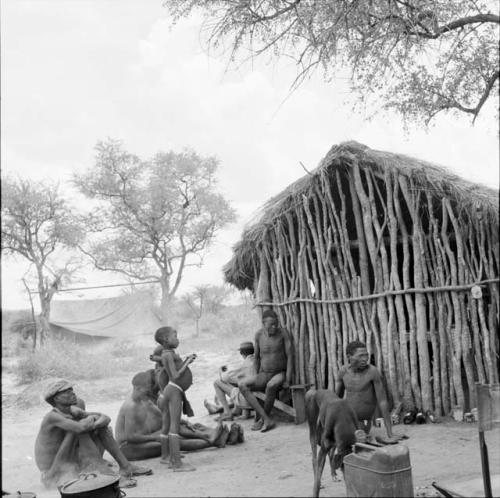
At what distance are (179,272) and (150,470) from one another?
20378mm

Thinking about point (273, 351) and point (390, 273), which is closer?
point (390, 273)

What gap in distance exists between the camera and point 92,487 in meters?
4.27

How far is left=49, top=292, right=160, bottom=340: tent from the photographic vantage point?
2344cm

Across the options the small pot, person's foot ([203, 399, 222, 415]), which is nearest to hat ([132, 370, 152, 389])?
the small pot

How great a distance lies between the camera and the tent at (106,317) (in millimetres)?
23438

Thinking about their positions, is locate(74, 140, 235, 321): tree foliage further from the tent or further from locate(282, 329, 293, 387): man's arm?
locate(282, 329, 293, 387): man's arm

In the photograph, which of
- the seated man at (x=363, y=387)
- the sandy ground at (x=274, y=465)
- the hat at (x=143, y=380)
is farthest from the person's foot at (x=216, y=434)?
the seated man at (x=363, y=387)

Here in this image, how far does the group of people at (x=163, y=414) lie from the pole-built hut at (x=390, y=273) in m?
0.49

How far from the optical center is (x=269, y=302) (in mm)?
8867

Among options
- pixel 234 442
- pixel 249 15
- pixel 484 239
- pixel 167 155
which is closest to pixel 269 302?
pixel 234 442

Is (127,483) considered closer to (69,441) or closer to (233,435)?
(69,441)

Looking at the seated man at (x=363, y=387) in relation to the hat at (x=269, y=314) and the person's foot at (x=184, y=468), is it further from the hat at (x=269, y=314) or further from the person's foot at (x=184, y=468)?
the hat at (x=269, y=314)

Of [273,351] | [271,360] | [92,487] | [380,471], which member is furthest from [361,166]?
[92,487]

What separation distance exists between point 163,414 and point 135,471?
602 mm
